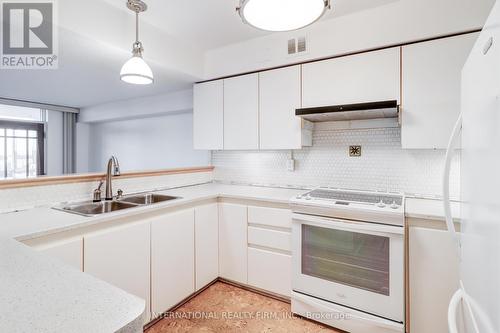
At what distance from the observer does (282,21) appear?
3.94ft

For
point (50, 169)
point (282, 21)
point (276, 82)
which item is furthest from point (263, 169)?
point (50, 169)

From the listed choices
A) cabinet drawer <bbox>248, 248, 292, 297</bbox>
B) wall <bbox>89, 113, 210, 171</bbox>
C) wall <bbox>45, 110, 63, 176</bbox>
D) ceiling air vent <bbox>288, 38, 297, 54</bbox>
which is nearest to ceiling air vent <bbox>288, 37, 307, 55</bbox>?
ceiling air vent <bbox>288, 38, 297, 54</bbox>

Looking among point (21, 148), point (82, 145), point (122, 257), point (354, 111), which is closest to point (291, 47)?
point (354, 111)

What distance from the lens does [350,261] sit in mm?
1729

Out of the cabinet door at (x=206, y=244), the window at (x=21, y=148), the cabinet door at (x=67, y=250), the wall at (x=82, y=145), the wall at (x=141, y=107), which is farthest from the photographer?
the wall at (x=82, y=145)

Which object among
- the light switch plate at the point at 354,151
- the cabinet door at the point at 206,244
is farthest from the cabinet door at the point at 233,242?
the light switch plate at the point at 354,151

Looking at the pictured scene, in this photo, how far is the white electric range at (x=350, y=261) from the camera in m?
1.59

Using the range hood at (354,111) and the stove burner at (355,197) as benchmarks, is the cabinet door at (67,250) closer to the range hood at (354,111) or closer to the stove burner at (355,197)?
the stove burner at (355,197)

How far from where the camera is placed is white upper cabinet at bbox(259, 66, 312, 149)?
230cm

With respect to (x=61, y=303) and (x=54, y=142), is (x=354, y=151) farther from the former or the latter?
(x=54, y=142)

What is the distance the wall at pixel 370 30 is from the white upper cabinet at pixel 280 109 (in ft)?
0.43

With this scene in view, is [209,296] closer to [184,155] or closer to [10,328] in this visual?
[10,328]

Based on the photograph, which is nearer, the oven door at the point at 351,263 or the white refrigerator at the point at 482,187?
the white refrigerator at the point at 482,187

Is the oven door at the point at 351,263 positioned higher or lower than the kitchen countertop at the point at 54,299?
lower
